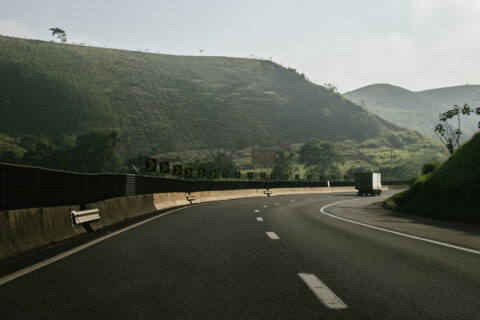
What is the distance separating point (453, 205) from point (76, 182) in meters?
14.6

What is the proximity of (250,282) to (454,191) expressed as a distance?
17.3m

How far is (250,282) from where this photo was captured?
274 inches

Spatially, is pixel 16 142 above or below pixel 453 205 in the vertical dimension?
above

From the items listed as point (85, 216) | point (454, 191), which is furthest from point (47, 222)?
point (454, 191)

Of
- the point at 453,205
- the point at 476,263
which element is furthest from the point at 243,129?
the point at 476,263

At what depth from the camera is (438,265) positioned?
8.63 m

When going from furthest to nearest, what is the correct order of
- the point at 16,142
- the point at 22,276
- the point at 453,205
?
the point at 16,142
the point at 453,205
the point at 22,276

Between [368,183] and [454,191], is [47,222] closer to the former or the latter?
[454,191]

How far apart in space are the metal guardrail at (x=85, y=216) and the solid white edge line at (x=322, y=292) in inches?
263

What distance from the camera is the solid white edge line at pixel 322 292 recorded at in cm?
567

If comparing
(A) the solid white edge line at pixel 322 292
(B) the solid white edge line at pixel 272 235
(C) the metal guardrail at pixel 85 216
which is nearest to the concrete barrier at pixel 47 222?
(C) the metal guardrail at pixel 85 216

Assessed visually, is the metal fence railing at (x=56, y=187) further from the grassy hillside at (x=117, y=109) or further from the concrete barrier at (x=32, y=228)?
the grassy hillside at (x=117, y=109)

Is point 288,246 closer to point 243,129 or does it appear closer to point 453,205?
point 453,205

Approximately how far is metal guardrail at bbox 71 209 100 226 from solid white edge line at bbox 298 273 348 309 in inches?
263
